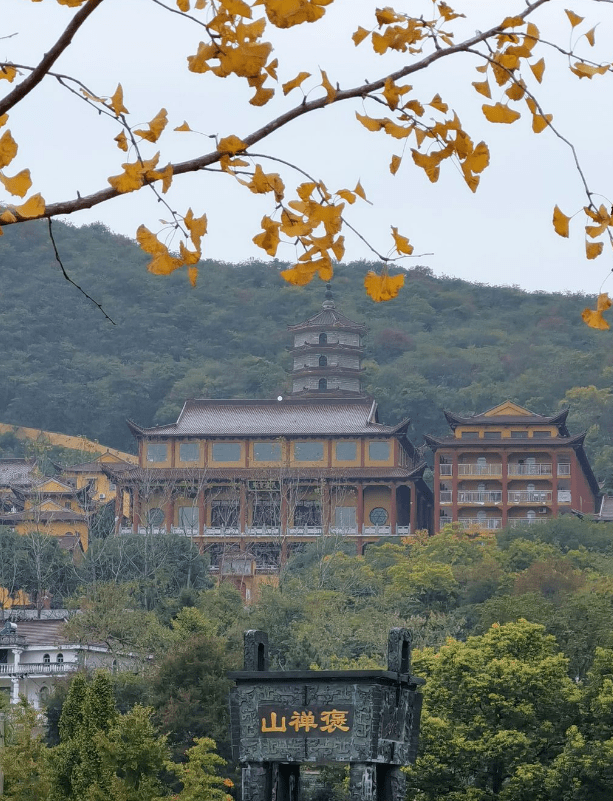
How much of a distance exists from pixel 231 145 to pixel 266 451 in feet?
168

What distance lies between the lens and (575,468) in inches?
2104

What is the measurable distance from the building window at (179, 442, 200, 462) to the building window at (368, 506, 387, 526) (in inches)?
258

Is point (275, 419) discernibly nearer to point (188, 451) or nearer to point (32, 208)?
point (188, 451)

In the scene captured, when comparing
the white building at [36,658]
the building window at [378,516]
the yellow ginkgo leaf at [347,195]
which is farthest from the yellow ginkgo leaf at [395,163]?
the building window at [378,516]

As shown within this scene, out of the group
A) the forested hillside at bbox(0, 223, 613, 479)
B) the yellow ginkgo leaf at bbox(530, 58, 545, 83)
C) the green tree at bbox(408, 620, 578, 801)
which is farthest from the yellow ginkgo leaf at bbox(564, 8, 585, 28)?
the forested hillside at bbox(0, 223, 613, 479)

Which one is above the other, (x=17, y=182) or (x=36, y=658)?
(x=17, y=182)

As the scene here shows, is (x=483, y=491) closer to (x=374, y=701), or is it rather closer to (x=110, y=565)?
(x=110, y=565)

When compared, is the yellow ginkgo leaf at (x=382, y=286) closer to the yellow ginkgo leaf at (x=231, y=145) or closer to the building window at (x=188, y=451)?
the yellow ginkgo leaf at (x=231, y=145)

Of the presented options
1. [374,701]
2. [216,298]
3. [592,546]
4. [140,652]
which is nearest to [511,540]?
[592,546]

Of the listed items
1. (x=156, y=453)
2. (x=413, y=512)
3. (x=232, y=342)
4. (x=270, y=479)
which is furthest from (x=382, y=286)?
(x=232, y=342)

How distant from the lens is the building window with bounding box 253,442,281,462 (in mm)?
55562

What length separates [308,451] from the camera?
55.7 meters

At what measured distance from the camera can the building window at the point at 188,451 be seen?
184ft

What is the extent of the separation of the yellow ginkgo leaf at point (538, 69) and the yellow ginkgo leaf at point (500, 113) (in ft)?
0.40
